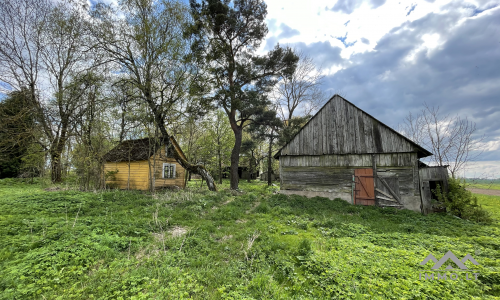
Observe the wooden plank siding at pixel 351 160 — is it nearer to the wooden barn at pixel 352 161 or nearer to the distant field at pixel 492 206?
the wooden barn at pixel 352 161

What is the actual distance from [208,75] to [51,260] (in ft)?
49.9

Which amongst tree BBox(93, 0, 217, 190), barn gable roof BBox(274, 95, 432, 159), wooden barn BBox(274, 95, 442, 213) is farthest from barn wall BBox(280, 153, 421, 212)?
tree BBox(93, 0, 217, 190)

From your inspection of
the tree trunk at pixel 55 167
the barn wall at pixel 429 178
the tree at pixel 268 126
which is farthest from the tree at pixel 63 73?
the barn wall at pixel 429 178

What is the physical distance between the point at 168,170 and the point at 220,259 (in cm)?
1648

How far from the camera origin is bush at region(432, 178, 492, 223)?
956 cm

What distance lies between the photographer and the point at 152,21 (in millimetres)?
13336

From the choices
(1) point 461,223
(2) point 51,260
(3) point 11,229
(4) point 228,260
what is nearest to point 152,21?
(3) point 11,229

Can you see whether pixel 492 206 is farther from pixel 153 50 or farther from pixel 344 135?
pixel 153 50

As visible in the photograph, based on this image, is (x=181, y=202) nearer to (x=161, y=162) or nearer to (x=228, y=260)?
(x=228, y=260)

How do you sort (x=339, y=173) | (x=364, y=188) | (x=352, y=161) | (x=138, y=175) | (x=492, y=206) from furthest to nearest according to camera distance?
(x=138, y=175) → (x=492, y=206) → (x=339, y=173) → (x=352, y=161) → (x=364, y=188)

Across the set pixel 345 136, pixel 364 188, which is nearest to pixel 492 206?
pixel 364 188

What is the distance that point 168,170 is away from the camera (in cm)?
1950

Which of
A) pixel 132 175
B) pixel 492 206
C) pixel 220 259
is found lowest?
pixel 492 206

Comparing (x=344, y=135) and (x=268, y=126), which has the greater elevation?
(x=268, y=126)
